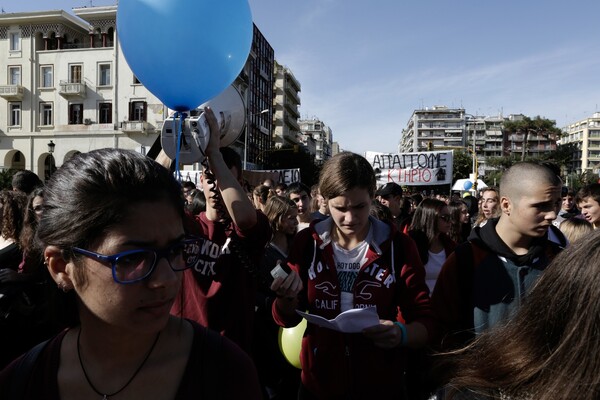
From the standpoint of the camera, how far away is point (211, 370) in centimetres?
131

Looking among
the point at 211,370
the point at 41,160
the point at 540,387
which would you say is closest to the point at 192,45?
the point at 211,370

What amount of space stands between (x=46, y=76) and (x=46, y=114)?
2861 millimetres

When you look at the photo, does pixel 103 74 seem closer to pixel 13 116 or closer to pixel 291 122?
pixel 13 116

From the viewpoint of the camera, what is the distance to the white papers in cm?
203

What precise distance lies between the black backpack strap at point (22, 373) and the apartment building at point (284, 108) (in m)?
66.8

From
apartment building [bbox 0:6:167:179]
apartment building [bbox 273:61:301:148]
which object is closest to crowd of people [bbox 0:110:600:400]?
apartment building [bbox 0:6:167:179]

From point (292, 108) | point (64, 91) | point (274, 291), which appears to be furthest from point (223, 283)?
point (292, 108)

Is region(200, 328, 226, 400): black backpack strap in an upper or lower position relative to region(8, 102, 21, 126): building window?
lower

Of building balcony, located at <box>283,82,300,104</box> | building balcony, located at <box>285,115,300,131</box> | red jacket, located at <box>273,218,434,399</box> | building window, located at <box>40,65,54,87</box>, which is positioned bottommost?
red jacket, located at <box>273,218,434,399</box>

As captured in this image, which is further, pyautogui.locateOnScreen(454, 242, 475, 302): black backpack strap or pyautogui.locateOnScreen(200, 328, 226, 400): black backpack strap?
pyautogui.locateOnScreen(454, 242, 475, 302): black backpack strap

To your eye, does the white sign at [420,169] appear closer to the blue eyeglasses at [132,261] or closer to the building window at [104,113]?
the blue eyeglasses at [132,261]

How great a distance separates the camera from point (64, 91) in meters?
33.6

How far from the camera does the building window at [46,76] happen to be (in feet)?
114

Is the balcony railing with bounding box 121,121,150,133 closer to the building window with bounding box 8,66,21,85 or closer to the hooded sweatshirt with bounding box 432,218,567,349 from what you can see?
the building window with bounding box 8,66,21,85
